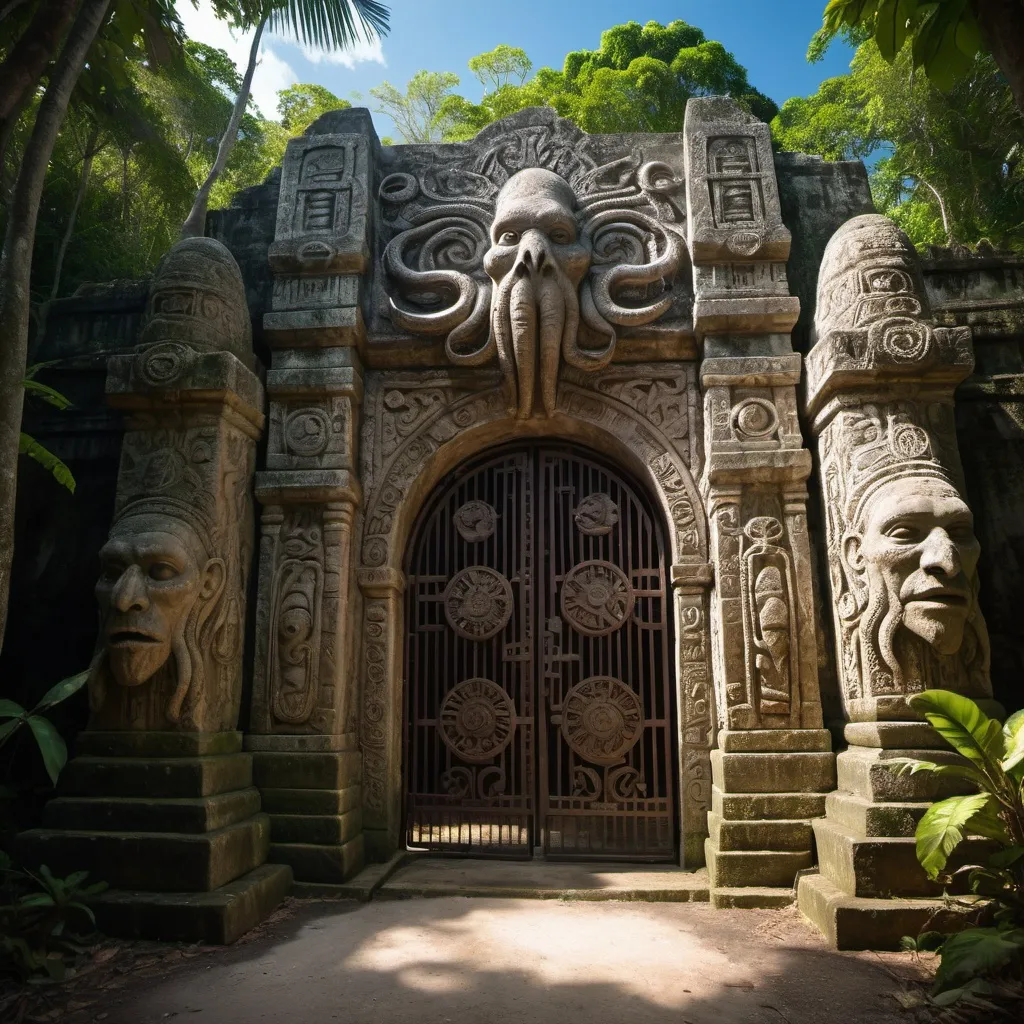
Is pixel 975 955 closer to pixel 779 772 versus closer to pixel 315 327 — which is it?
pixel 779 772

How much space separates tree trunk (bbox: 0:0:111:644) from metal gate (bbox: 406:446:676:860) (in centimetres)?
324

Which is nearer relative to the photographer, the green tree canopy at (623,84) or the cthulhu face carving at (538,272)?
the cthulhu face carving at (538,272)

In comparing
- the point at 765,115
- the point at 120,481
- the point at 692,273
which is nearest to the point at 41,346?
the point at 120,481

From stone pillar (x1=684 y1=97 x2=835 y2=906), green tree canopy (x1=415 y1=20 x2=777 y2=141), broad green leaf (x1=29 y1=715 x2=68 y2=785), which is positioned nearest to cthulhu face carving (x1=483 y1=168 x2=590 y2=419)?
stone pillar (x1=684 y1=97 x2=835 y2=906)

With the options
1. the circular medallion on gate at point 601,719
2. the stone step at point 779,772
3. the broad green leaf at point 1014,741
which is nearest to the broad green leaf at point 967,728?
the broad green leaf at point 1014,741

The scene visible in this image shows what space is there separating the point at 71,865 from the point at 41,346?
4363mm

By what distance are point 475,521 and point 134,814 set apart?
9.78 feet

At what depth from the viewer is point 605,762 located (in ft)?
19.1

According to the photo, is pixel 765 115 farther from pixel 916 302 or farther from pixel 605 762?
pixel 605 762

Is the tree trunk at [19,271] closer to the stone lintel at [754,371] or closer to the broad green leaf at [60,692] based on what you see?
the broad green leaf at [60,692]

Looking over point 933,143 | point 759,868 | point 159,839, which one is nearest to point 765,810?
point 759,868

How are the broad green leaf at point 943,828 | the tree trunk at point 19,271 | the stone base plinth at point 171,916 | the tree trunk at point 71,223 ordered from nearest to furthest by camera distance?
the tree trunk at point 19,271 < the broad green leaf at point 943,828 < the stone base plinth at point 171,916 < the tree trunk at point 71,223

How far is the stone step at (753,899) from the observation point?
4.68 meters

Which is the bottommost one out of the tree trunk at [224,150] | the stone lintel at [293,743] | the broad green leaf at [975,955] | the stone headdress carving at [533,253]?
the broad green leaf at [975,955]
